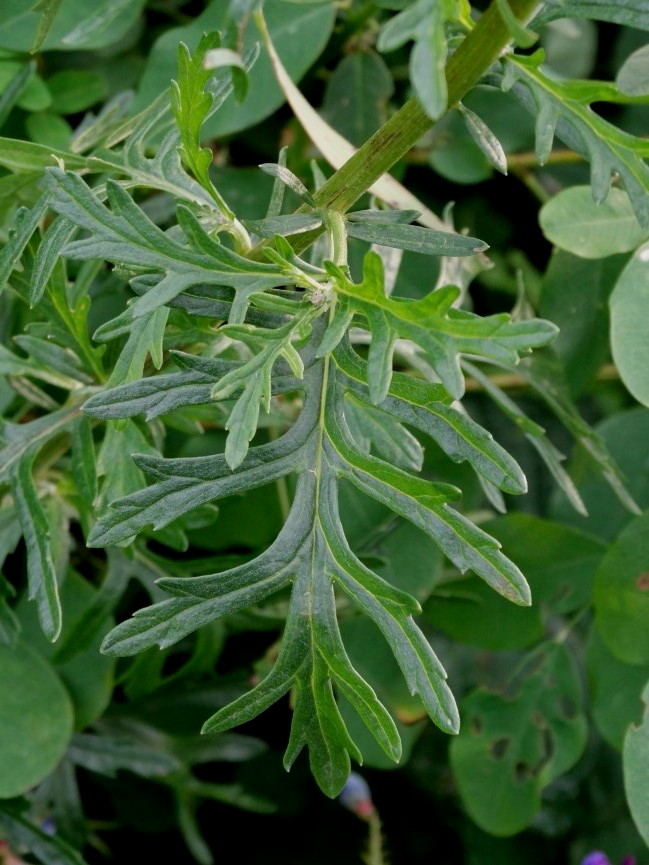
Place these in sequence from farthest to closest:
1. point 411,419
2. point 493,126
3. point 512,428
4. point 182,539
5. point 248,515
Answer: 1. point 512,428
2. point 493,126
3. point 248,515
4. point 182,539
5. point 411,419

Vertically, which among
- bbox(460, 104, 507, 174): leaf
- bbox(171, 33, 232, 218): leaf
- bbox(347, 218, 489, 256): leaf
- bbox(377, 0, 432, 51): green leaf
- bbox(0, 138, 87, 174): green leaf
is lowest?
bbox(347, 218, 489, 256): leaf

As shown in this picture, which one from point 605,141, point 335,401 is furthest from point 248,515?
point 605,141

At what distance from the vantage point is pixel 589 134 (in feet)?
1.82

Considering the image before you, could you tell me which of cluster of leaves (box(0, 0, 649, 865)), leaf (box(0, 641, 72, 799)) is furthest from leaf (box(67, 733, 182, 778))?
leaf (box(0, 641, 72, 799))

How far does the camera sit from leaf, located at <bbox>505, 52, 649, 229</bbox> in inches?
21.5

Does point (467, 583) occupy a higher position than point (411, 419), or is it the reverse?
point (411, 419)

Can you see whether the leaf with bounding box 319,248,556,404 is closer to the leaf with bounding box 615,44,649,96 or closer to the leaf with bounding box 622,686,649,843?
the leaf with bounding box 615,44,649,96

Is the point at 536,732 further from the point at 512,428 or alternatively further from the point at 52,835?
the point at 52,835

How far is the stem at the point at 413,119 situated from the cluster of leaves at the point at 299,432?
0.04 ft

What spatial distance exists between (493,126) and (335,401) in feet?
2.03

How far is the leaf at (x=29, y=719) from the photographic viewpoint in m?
0.84

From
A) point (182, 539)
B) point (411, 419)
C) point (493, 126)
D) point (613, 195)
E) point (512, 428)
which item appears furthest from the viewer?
point (512, 428)

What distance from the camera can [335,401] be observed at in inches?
23.1

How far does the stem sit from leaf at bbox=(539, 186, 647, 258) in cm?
34
